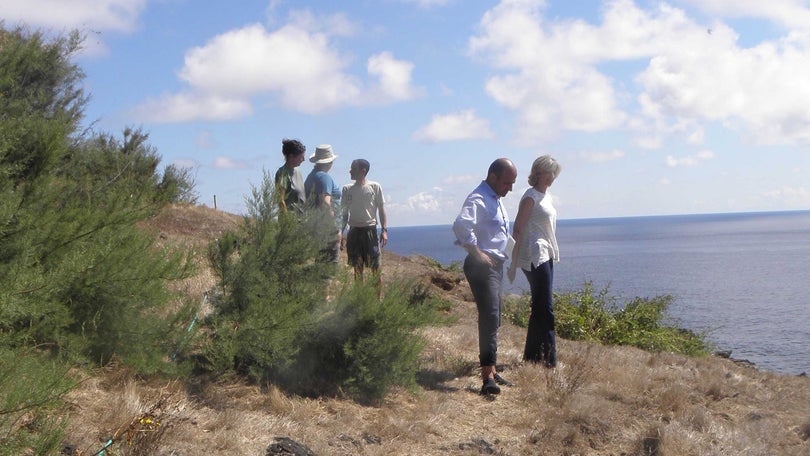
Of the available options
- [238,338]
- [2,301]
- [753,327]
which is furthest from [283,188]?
[753,327]

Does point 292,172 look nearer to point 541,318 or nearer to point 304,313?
point 304,313

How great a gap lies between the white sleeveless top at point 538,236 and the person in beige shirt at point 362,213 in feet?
5.52

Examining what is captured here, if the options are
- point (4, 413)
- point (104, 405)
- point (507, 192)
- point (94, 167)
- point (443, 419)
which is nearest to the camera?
point (4, 413)

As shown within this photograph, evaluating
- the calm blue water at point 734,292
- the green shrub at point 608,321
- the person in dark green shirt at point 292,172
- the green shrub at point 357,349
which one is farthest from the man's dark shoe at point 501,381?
the green shrub at point 608,321

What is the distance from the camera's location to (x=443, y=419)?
Result: 6.13m

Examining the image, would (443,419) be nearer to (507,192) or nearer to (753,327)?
(507,192)

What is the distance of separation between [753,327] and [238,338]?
2266 cm

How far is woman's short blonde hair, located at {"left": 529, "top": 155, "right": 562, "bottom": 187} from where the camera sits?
23.1 ft

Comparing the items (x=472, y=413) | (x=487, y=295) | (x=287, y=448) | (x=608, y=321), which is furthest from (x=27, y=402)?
(x=608, y=321)

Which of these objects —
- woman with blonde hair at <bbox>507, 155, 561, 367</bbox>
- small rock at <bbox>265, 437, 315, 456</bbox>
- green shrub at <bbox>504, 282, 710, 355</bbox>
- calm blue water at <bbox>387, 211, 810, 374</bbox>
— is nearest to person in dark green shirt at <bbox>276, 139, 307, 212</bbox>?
woman with blonde hair at <bbox>507, 155, 561, 367</bbox>

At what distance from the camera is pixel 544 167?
705 centimetres

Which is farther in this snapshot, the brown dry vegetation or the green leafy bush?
the green leafy bush

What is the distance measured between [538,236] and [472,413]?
1711mm

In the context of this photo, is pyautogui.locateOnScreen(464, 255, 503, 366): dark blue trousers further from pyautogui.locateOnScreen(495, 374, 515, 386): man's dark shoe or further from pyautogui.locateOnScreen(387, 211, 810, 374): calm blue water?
pyautogui.locateOnScreen(387, 211, 810, 374): calm blue water
